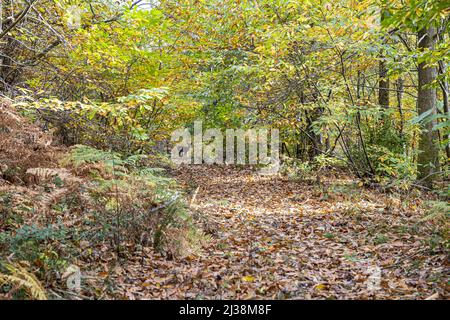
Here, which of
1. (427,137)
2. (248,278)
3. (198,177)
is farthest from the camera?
(198,177)

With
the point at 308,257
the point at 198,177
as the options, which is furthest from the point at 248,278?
the point at 198,177

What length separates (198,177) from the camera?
1281 centimetres

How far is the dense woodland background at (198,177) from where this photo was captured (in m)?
4.10

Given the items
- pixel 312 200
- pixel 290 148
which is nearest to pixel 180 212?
pixel 312 200

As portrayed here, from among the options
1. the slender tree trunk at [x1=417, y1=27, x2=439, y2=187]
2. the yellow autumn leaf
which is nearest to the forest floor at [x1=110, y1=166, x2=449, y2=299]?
the yellow autumn leaf

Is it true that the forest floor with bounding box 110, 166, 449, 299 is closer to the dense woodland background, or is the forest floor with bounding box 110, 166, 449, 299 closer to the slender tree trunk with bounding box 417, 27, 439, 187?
the dense woodland background

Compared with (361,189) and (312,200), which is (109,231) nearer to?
(312,200)

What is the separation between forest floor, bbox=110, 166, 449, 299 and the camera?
154 inches

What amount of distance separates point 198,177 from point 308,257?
8.10 metres

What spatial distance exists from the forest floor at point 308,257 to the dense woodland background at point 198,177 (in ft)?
0.10

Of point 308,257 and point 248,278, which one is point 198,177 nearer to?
point 308,257

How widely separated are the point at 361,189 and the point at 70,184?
721cm
